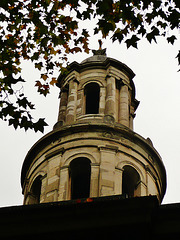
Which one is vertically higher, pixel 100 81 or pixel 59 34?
pixel 100 81

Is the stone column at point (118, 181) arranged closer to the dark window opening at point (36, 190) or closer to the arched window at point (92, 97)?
the dark window opening at point (36, 190)

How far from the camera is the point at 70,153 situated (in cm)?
2478

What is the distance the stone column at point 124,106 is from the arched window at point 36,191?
17.0ft

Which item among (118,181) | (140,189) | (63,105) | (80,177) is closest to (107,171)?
(118,181)

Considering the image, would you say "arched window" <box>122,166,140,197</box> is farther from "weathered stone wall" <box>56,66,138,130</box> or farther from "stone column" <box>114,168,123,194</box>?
"weathered stone wall" <box>56,66,138,130</box>

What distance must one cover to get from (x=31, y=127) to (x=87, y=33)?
158 inches

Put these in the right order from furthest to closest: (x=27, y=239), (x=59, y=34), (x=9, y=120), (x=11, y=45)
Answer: (x=59, y=34) < (x=11, y=45) < (x=9, y=120) < (x=27, y=239)

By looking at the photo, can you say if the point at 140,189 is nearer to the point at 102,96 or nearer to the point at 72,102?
the point at 102,96

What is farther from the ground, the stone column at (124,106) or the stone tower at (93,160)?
the stone column at (124,106)

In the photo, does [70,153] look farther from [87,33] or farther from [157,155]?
[87,33]

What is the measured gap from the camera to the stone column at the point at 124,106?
2763 cm

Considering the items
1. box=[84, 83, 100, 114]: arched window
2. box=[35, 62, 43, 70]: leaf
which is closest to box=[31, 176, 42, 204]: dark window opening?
box=[84, 83, 100, 114]: arched window

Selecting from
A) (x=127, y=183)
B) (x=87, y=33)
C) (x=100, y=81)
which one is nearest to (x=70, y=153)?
(x=127, y=183)

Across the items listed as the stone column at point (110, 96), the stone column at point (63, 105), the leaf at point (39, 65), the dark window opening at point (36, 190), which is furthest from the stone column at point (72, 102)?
the leaf at point (39, 65)
